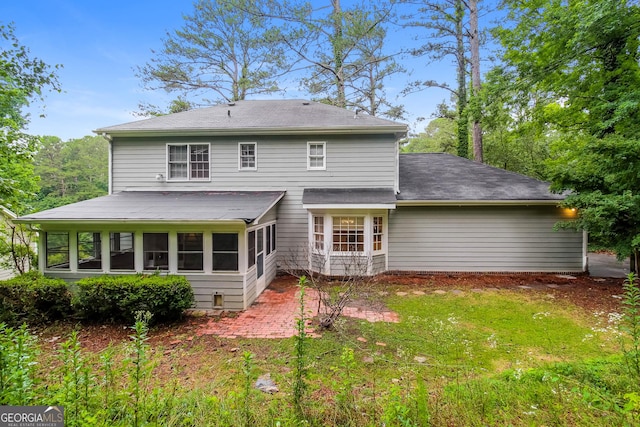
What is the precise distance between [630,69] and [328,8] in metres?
13.6

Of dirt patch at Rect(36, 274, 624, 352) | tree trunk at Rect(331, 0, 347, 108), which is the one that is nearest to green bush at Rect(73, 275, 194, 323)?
dirt patch at Rect(36, 274, 624, 352)

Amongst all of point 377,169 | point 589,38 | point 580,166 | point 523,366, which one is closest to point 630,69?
point 589,38

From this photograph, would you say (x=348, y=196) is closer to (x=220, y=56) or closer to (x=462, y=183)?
(x=462, y=183)

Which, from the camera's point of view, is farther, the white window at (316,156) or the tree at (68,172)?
the tree at (68,172)

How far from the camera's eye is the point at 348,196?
9.11 m

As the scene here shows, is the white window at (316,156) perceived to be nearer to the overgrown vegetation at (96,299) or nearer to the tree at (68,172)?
the overgrown vegetation at (96,299)

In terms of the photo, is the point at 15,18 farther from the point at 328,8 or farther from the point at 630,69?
the point at 630,69

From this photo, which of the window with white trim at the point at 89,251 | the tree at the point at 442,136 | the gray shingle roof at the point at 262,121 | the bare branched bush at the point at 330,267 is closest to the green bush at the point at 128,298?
the window with white trim at the point at 89,251

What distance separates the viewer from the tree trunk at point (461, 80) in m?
14.6

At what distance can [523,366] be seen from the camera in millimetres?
4035

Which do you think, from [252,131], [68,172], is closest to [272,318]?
[252,131]

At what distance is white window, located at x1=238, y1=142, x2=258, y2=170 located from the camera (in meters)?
9.85

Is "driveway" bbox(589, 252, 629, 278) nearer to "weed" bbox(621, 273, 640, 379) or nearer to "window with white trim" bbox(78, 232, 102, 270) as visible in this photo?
"weed" bbox(621, 273, 640, 379)

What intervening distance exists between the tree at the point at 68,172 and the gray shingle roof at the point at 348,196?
24.6m
